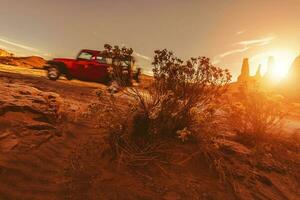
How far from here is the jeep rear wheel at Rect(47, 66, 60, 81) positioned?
12078 mm

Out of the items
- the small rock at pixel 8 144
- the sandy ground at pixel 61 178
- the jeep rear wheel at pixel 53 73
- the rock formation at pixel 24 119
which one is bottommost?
the sandy ground at pixel 61 178

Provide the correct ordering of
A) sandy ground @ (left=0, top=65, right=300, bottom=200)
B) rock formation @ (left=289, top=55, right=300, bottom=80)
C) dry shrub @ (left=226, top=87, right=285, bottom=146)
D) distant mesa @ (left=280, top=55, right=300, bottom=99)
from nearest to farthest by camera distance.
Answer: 1. sandy ground @ (left=0, top=65, right=300, bottom=200)
2. dry shrub @ (left=226, top=87, right=285, bottom=146)
3. distant mesa @ (left=280, top=55, right=300, bottom=99)
4. rock formation @ (left=289, top=55, right=300, bottom=80)

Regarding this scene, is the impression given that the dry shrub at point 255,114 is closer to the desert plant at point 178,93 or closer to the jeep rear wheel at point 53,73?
the desert plant at point 178,93

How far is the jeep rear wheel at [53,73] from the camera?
1208 cm

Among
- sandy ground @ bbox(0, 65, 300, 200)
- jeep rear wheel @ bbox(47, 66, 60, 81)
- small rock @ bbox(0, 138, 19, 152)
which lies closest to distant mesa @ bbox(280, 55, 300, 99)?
jeep rear wheel @ bbox(47, 66, 60, 81)

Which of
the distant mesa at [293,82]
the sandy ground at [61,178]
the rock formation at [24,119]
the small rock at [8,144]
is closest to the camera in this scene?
the sandy ground at [61,178]

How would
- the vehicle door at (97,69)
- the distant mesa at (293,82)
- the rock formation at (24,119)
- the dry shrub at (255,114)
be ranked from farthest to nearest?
the distant mesa at (293,82), the vehicle door at (97,69), the dry shrub at (255,114), the rock formation at (24,119)

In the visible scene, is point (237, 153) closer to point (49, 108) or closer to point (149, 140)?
point (149, 140)

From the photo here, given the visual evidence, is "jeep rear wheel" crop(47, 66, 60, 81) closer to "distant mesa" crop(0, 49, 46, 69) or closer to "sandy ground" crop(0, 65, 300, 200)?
"distant mesa" crop(0, 49, 46, 69)

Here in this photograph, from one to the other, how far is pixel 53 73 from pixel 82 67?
1444 millimetres

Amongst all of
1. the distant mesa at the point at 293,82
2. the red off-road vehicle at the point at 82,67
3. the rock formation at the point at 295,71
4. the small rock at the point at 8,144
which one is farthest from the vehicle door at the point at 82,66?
the rock formation at the point at 295,71

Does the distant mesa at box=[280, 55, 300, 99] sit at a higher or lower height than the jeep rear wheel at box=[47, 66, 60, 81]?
higher

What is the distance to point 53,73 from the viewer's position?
39.8ft

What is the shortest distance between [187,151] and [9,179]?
2456 millimetres
